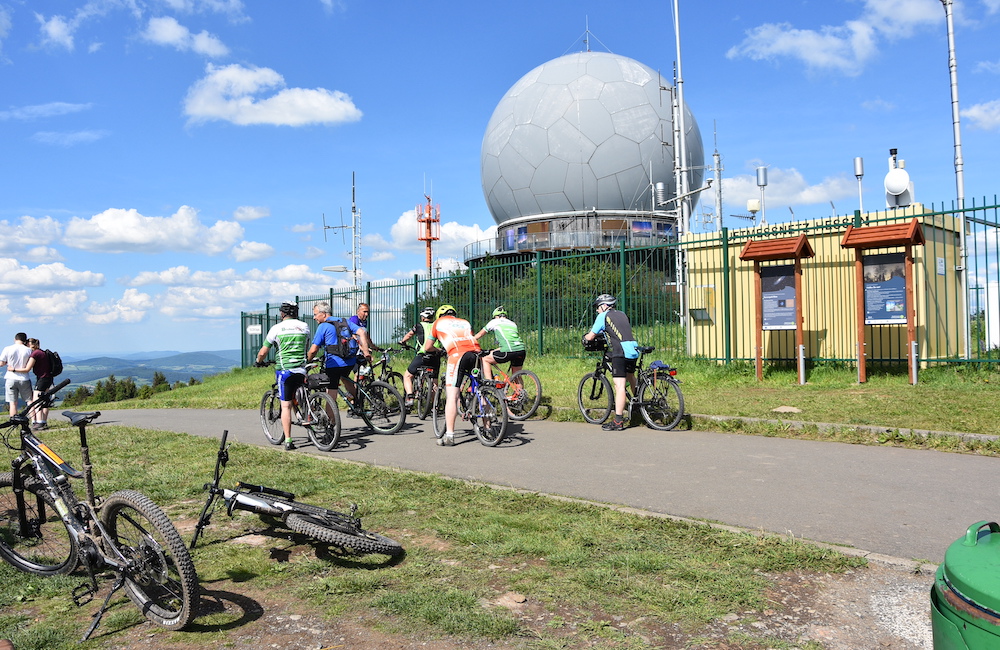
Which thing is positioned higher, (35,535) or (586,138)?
(586,138)

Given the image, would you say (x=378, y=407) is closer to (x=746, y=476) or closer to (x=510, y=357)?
(x=510, y=357)

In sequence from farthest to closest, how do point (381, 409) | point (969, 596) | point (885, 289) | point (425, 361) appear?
point (885, 289) → point (425, 361) → point (381, 409) → point (969, 596)

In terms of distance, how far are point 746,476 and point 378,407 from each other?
198 inches

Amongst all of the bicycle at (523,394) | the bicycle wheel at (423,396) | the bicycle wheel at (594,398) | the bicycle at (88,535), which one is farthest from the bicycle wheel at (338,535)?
the bicycle wheel at (423,396)

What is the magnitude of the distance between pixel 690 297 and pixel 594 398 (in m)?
5.76

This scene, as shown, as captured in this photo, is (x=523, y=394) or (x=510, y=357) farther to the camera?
(x=523, y=394)

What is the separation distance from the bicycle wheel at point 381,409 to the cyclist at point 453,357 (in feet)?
3.84

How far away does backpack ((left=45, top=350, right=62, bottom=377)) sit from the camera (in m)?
14.1

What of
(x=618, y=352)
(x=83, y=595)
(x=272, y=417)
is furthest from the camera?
(x=272, y=417)

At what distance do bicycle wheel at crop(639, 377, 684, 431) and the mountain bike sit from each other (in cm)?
306

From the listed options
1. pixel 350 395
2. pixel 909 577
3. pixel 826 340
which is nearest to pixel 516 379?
pixel 350 395

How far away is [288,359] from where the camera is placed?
29.8 feet

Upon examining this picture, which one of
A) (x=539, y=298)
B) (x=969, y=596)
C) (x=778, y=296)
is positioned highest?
(x=539, y=298)

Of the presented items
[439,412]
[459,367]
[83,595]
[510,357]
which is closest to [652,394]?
[510,357]
